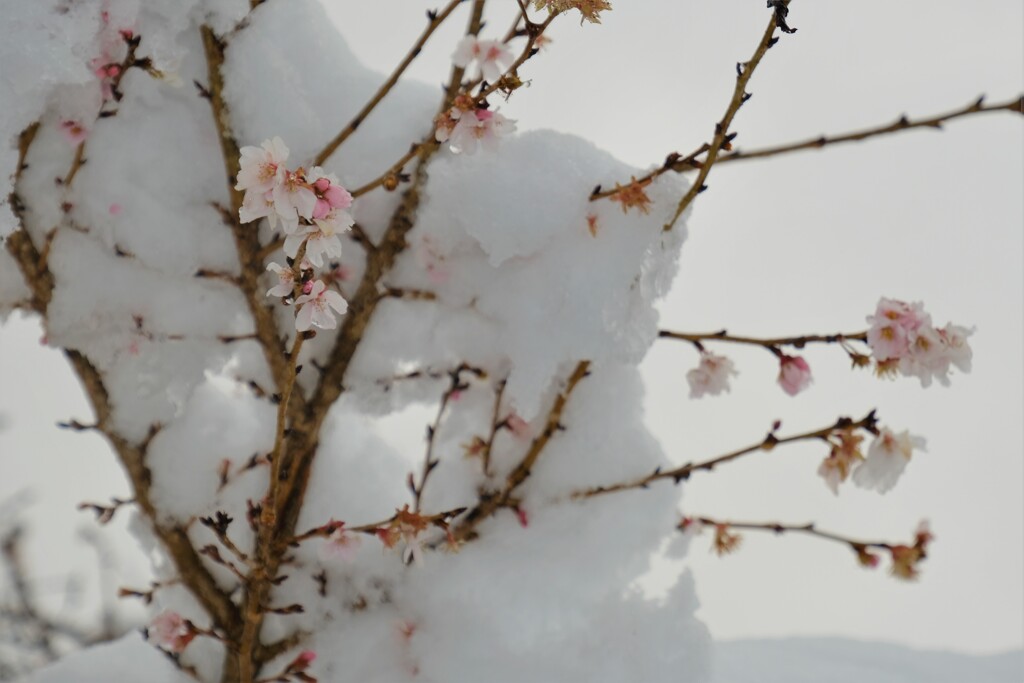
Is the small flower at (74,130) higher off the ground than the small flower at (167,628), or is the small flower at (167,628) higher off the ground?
the small flower at (74,130)

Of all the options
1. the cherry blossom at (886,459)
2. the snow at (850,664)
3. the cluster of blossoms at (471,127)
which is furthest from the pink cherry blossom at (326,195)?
the snow at (850,664)

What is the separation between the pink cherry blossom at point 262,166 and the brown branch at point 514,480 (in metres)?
0.58

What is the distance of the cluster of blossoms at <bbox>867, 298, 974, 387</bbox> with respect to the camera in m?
1.18

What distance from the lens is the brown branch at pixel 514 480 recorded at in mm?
1349

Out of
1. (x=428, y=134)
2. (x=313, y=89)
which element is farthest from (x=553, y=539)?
(x=313, y=89)

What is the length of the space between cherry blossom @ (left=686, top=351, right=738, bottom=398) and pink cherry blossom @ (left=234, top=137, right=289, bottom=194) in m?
0.79

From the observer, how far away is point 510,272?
1296 mm

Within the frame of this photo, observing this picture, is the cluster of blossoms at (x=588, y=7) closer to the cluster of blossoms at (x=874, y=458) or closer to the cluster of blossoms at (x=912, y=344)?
the cluster of blossoms at (x=912, y=344)

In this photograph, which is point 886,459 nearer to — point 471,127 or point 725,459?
point 725,459

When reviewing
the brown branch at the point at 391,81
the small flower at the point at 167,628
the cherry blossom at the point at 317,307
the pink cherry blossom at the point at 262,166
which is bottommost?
the small flower at the point at 167,628

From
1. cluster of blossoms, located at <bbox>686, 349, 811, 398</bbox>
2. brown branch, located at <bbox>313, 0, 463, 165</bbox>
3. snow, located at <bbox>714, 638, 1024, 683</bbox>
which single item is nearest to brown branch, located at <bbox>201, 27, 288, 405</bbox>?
brown branch, located at <bbox>313, 0, 463, 165</bbox>

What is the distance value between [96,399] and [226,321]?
0.76ft

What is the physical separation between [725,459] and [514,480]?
0.33 m

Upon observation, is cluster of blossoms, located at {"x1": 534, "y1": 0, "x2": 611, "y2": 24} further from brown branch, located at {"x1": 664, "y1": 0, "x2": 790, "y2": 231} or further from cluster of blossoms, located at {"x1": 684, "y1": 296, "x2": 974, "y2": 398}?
cluster of blossoms, located at {"x1": 684, "y1": 296, "x2": 974, "y2": 398}
